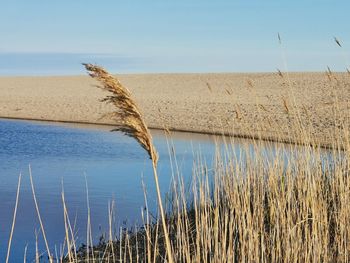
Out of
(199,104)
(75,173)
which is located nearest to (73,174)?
(75,173)

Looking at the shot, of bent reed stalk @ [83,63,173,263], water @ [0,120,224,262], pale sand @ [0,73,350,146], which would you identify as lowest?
water @ [0,120,224,262]

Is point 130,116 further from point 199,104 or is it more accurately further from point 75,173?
point 199,104

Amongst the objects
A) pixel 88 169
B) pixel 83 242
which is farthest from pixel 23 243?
pixel 88 169

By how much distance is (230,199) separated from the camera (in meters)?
4.63

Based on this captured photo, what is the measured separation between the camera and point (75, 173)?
421 inches

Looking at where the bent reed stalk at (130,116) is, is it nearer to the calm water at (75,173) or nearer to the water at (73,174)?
the calm water at (75,173)

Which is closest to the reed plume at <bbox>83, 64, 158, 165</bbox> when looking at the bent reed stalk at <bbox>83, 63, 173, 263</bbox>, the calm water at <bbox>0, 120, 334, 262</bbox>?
the bent reed stalk at <bbox>83, 63, 173, 263</bbox>

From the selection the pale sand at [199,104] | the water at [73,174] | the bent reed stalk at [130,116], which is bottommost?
the water at [73,174]

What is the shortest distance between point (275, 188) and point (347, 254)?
25.0 inches

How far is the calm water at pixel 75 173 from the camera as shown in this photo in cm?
676

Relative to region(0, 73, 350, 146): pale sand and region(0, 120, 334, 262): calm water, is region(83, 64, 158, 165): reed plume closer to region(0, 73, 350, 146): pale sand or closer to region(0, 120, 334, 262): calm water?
region(0, 120, 334, 262): calm water

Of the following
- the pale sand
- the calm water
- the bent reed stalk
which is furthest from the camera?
the pale sand

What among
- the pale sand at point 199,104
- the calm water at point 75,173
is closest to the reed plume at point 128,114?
the calm water at point 75,173

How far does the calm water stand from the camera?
22.2 feet
